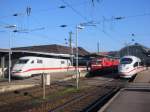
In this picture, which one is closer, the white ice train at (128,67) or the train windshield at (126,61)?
the white ice train at (128,67)

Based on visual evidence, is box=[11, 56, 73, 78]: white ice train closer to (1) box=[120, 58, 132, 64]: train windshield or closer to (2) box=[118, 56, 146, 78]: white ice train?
(2) box=[118, 56, 146, 78]: white ice train

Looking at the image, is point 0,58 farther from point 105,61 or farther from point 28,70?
point 105,61

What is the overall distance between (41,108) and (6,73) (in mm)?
30348

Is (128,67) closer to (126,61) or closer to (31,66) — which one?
(126,61)

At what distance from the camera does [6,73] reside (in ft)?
157

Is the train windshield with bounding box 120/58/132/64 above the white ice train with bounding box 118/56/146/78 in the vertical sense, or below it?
above

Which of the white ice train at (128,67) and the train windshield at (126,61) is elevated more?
the train windshield at (126,61)

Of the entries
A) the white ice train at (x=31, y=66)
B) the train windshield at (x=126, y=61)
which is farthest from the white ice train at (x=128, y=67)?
the white ice train at (x=31, y=66)

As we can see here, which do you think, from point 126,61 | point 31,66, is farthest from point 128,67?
point 31,66

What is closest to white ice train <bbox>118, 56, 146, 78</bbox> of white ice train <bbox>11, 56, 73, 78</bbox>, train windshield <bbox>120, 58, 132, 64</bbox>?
train windshield <bbox>120, 58, 132, 64</bbox>

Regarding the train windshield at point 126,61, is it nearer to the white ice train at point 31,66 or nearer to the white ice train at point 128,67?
the white ice train at point 128,67

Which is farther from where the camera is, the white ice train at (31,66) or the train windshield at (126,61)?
the train windshield at (126,61)

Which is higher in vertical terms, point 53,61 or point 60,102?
point 53,61

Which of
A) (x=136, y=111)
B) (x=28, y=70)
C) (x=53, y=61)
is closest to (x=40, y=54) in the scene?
(x=53, y=61)
